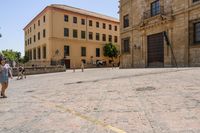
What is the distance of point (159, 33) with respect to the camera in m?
24.6

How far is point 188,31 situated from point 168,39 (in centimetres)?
268

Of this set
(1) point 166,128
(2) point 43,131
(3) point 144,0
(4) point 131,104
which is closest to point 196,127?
(1) point 166,128

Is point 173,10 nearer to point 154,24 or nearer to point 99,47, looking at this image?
point 154,24

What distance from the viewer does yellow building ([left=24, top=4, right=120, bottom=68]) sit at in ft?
146

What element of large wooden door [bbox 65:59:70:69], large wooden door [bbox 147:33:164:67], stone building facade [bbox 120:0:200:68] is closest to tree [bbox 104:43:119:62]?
large wooden door [bbox 65:59:70:69]

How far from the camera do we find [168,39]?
76.0 feet

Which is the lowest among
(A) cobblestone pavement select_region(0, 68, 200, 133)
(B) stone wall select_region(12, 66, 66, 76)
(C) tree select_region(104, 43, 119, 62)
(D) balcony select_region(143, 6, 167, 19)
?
(A) cobblestone pavement select_region(0, 68, 200, 133)

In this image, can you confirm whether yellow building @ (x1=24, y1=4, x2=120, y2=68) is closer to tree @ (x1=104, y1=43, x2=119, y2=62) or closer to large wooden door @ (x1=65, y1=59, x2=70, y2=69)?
large wooden door @ (x1=65, y1=59, x2=70, y2=69)

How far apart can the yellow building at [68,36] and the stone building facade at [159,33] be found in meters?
17.0

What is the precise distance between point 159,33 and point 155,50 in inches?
76.7

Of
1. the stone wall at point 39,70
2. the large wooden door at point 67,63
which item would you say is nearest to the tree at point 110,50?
the large wooden door at point 67,63

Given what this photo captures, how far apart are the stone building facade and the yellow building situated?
A: 55.7 feet

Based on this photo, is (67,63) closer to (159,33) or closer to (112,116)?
(159,33)

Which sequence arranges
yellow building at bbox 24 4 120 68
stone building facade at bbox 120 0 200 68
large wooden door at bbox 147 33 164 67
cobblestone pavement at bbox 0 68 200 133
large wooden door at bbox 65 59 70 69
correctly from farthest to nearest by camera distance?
large wooden door at bbox 65 59 70 69, yellow building at bbox 24 4 120 68, large wooden door at bbox 147 33 164 67, stone building facade at bbox 120 0 200 68, cobblestone pavement at bbox 0 68 200 133
